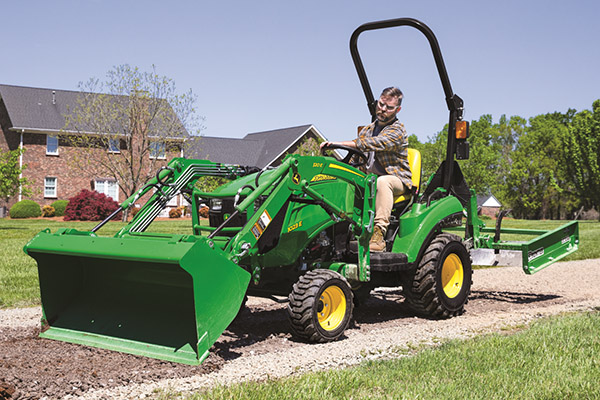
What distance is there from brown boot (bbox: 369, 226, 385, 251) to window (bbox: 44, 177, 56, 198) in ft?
111

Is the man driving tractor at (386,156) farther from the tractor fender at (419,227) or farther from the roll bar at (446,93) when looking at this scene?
the roll bar at (446,93)

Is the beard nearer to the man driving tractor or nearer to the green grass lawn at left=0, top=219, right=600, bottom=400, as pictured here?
the man driving tractor

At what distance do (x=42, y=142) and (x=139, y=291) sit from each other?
34.6 m

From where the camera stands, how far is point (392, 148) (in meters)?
6.46

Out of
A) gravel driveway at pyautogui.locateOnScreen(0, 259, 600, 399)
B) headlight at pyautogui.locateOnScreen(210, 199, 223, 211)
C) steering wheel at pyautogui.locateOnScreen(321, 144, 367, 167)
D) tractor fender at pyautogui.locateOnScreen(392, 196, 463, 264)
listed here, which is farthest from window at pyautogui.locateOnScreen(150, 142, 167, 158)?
headlight at pyautogui.locateOnScreen(210, 199, 223, 211)

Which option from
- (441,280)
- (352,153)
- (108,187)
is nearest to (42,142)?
(108,187)

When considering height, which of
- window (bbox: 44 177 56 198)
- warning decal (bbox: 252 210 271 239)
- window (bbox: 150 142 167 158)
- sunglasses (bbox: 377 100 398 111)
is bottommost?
warning decal (bbox: 252 210 271 239)

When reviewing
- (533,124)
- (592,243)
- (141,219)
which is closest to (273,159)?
(592,243)

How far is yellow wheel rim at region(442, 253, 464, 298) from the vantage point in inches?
267

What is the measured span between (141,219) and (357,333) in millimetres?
2228

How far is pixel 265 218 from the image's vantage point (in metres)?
5.15

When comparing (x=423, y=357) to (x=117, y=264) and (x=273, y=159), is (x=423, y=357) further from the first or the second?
(x=273, y=159)

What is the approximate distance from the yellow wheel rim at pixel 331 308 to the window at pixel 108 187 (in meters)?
34.3

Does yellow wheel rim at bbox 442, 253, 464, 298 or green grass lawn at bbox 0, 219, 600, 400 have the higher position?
yellow wheel rim at bbox 442, 253, 464, 298
